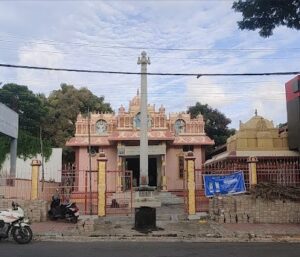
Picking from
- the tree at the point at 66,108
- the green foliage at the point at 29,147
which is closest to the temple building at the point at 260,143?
the green foliage at the point at 29,147

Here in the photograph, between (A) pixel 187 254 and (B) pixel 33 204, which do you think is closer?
(A) pixel 187 254

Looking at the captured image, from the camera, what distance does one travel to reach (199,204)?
18672mm

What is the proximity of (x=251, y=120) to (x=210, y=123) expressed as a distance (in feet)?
65.4

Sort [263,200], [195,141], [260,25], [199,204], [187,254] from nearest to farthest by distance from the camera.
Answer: [187,254], [260,25], [263,200], [199,204], [195,141]

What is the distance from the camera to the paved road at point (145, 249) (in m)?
9.80

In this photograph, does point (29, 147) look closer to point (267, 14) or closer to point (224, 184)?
point (224, 184)

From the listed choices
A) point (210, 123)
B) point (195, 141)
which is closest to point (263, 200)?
point (195, 141)

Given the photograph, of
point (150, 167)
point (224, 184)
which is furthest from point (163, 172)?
point (224, 184)

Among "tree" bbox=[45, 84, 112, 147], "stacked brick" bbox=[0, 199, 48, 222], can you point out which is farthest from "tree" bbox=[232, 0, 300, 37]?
"tree" bbox=[45, 84, 112, 147]

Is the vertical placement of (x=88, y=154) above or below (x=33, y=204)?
above

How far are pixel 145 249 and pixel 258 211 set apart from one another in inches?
285

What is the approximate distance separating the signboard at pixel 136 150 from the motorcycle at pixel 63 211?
1236 cm

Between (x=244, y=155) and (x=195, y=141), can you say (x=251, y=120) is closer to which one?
(x=244, y=155)

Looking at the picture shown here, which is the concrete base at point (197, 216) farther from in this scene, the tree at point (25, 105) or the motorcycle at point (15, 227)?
the tree at point (25, 105)
